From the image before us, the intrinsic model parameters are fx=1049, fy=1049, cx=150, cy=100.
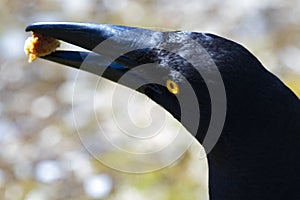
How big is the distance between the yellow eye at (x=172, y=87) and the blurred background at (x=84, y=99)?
65.0 inches

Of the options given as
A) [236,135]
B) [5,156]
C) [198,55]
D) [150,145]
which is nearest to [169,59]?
[198,55]

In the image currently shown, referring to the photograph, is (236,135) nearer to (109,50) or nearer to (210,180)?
(210,180)

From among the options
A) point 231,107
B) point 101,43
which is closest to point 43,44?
point 101,43

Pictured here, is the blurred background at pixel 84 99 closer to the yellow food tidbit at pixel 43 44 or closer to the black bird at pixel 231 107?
the yellow food tidbit at pixel 43 44

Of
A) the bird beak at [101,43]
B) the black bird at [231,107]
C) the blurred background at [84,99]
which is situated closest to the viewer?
the black bird at [231,107]

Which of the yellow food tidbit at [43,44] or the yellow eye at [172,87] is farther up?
the yellow eye at [172,87]

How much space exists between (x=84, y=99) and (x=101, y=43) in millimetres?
2216

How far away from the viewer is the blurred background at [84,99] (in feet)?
13.9

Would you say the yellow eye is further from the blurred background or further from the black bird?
the blurred background

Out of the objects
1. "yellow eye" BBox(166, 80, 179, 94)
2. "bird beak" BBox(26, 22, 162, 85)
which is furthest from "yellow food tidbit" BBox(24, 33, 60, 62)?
"yellow eye" BBox(166, 80, 179, 94)

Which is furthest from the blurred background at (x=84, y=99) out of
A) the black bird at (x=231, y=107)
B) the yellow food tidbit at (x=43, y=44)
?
the black bird at (x=231, y=107)

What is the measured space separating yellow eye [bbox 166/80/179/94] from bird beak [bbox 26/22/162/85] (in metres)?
0.10

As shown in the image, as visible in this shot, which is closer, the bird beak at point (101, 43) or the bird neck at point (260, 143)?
the bird neck at point (260, 143)

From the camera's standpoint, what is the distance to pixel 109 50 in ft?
8.13
